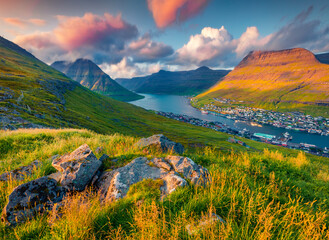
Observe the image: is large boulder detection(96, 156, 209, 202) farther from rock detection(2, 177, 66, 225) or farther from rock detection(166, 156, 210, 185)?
rock detection(2, 177, 66, 225)

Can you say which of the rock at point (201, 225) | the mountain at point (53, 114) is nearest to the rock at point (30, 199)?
the rock at point (201, 225)

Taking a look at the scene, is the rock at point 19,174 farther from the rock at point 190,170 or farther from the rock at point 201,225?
the rock at point 201,225

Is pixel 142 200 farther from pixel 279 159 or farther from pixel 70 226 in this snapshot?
pixel 279 159

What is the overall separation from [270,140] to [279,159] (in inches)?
5355

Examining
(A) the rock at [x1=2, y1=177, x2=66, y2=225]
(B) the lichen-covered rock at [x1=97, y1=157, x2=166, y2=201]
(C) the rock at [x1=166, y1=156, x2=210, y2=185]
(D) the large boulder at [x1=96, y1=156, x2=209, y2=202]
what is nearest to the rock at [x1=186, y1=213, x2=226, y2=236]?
(D) the large boulder at [x1=96, y1=156, x2=209, y2=202]

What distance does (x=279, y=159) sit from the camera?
1067 cm

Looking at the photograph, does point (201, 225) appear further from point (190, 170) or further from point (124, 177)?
point (124, 177)

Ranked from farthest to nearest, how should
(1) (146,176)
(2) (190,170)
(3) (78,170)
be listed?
(2) (190,170), (1) (146,176), (3) (78,170)

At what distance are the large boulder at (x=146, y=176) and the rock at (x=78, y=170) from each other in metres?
0.54

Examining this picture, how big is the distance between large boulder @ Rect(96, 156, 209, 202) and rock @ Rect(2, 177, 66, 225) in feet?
4.95

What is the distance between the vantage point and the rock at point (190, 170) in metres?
5.38

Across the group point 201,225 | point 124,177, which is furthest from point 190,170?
point 124,177

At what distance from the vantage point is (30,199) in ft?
14.2

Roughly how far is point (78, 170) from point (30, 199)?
152 cm
